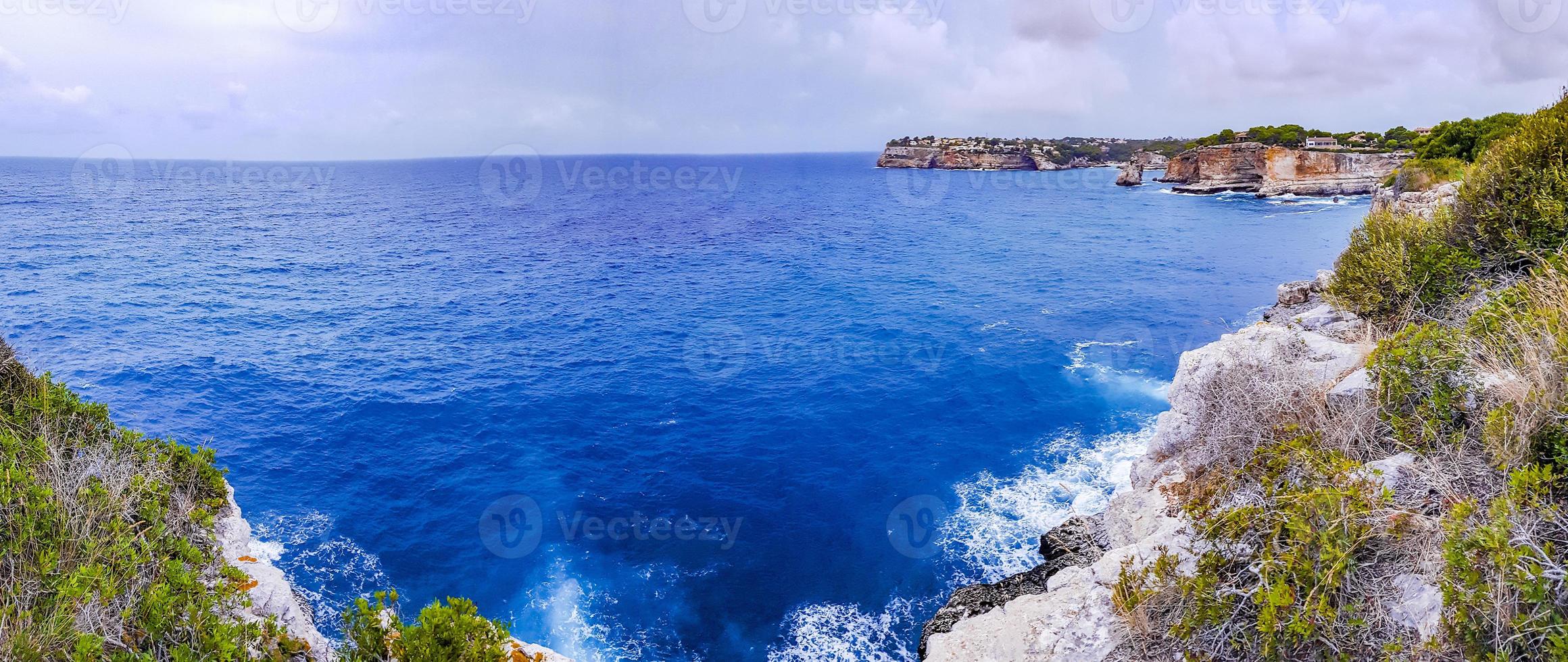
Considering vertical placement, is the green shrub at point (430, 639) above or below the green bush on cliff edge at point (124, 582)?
below

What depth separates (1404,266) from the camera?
15703 millimetres

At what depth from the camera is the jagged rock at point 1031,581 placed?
55.6 ft

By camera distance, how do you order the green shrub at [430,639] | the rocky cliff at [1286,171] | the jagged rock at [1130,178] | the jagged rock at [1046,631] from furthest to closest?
the jagged rock at [1130,178] < the rocky cliff at [1286,171] < the jagged rock at [1046,631] < the green shrub at [430,639]

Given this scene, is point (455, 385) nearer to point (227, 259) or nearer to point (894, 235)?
point (227, 259)

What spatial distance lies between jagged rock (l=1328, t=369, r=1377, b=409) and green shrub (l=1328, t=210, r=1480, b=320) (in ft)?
14.7

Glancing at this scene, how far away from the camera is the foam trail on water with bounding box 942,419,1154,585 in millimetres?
19969

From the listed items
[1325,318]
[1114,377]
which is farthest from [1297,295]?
[1325,318]

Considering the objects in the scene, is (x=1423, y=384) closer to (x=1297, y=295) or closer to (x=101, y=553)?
(x=101, y=553)

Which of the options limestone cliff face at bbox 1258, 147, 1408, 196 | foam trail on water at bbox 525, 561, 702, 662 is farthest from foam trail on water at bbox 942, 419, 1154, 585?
limestone cliff face at bbox 1258, 147, 1408, 196

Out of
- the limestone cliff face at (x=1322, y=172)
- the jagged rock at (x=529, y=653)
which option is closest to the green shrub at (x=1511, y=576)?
the jagged rock at (x=529, y=653)

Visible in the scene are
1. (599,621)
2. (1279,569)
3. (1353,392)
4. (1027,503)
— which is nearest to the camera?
(1279,569)

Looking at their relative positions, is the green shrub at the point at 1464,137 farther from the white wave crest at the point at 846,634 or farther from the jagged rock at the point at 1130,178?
the jagged rock at the point at 1130,178

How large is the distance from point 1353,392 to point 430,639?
14748 mm

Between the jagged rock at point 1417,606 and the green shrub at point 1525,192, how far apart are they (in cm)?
985
